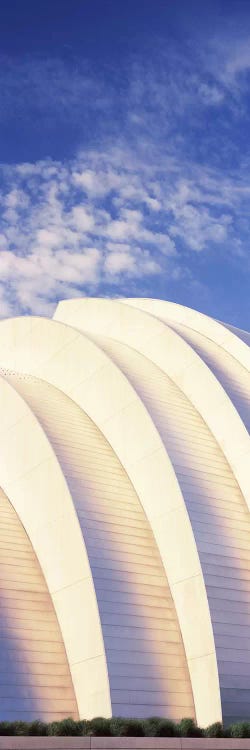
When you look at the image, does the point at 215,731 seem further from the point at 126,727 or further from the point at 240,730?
the point at 126,727

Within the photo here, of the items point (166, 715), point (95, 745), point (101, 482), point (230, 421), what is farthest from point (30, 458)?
point (95, 745)

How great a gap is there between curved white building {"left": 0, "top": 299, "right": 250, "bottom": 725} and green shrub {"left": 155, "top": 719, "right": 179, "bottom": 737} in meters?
1.83

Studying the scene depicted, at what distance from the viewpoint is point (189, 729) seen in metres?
20.3

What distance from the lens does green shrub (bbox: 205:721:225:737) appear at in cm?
2022

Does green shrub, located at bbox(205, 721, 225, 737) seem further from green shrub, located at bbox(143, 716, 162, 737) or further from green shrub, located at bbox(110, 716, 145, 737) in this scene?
green shrub, located at bbox(110, 716, 145, 737)

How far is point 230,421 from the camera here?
27500mm

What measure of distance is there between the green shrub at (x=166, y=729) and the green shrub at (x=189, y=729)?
0.44 feet

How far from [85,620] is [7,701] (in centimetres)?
290

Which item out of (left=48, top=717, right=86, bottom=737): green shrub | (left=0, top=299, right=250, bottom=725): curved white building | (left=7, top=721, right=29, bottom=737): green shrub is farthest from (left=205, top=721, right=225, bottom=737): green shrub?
(left=7, top=721, right=29, bottom=737): green shrub

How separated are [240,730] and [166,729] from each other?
1755 millimetres

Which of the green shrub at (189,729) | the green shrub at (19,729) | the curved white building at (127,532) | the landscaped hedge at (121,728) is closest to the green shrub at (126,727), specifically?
the landscaped hedge at (121,728)

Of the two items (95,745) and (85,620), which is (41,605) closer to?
(85,620)

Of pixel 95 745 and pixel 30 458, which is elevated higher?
pixel 30 458

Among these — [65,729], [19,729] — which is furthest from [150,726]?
[19,729]
